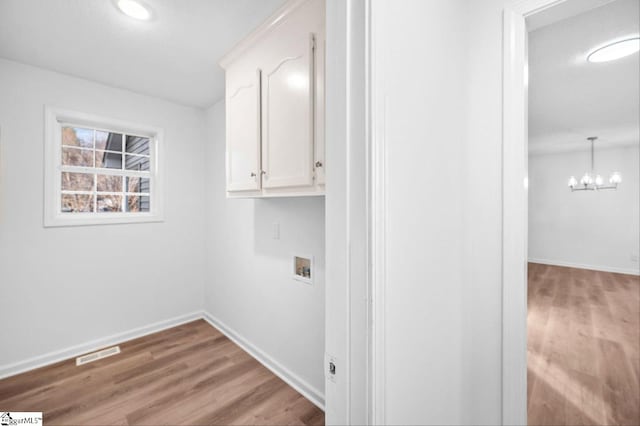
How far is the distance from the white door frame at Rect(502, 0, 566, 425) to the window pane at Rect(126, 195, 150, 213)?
3.10 metres

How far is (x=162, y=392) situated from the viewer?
1.86 m

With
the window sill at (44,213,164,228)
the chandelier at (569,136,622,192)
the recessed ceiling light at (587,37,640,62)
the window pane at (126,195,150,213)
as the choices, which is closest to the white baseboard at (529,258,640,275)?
the chandelier at (569,136,622,192)

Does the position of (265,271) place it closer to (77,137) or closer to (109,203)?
(109,203)

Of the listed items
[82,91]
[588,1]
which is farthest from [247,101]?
[82,91]

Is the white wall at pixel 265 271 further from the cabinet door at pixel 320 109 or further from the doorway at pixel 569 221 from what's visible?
the doorway at pixel 569 221

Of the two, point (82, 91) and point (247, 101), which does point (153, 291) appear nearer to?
point (82, 91)

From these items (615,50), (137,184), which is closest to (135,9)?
(137,184)

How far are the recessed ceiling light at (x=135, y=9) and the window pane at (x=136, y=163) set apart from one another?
158 centimetres

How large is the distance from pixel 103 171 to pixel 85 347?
1.59 meters

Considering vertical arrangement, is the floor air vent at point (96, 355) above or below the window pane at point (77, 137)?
below

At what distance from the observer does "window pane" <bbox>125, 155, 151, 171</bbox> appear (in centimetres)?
269

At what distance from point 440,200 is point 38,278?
302 centimetres

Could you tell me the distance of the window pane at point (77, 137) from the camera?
2.33 meters

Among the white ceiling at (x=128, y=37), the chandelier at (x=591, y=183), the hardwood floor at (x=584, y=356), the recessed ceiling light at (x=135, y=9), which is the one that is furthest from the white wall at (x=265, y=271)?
the chandelier at (x=591, y=183)
